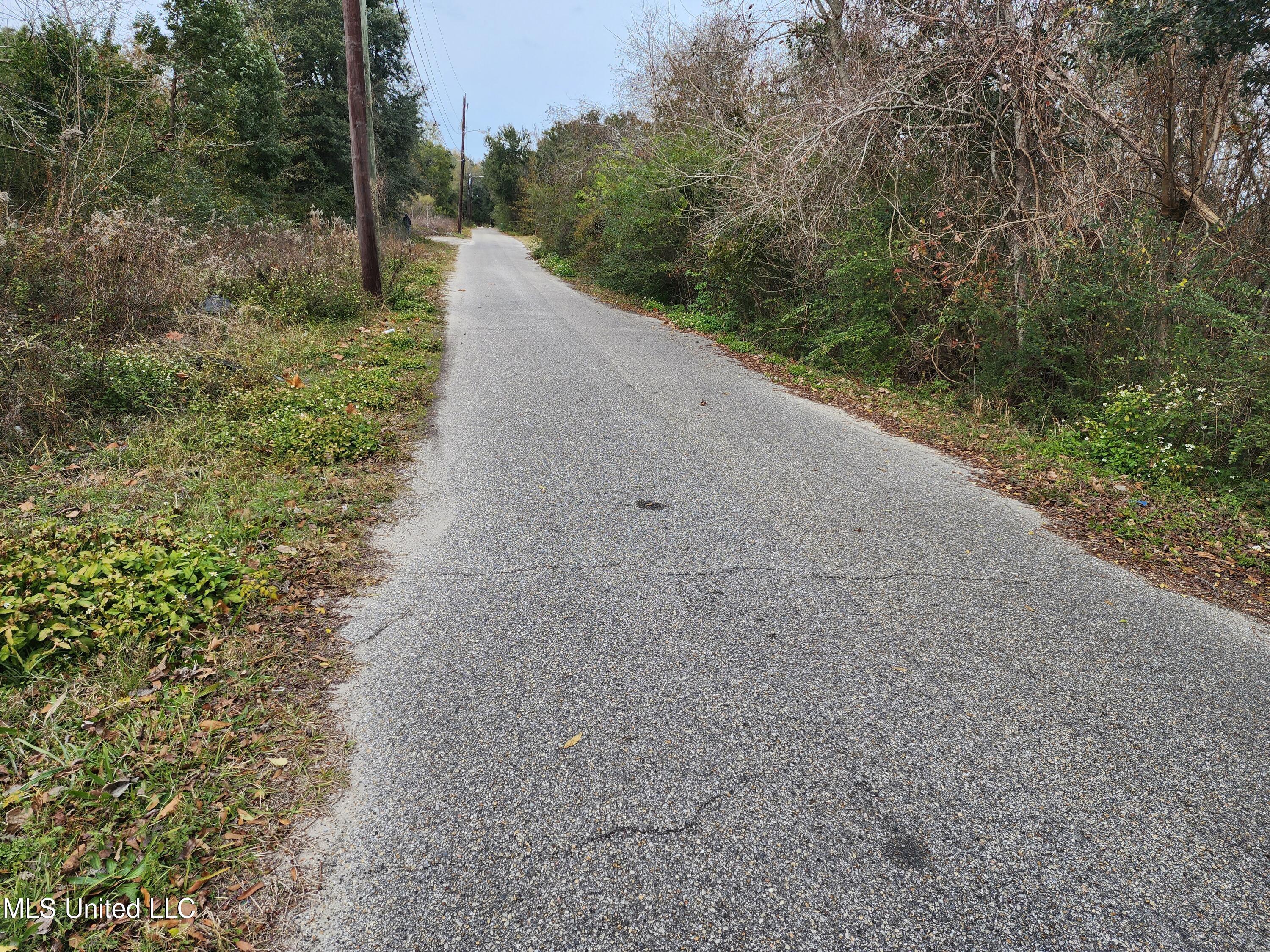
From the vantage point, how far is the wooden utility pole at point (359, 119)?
1030 cm

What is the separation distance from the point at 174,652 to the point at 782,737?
8.33 ft

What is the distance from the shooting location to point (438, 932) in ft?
5.65

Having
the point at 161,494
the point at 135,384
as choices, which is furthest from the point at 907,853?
the point at 135,384

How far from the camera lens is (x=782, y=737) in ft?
8.04

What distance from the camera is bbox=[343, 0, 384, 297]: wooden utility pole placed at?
405 inches

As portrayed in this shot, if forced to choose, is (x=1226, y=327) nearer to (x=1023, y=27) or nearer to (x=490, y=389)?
(x=1023, y=27)

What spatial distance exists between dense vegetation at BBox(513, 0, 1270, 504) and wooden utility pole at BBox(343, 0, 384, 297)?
532 cm

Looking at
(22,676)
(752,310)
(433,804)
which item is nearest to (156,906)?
(433,804)

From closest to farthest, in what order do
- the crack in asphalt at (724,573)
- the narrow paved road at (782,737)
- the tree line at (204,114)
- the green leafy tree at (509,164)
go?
the narrow paved road at (782,737), the crack in asphalt at (724,573), the tree line at (204,114), the green leafy tree at (509,164)

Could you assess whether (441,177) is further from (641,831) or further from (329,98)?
(641,831)

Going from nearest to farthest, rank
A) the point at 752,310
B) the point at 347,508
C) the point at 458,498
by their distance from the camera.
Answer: the point at 347,508 → the point at 458,498 → the point at 752,310

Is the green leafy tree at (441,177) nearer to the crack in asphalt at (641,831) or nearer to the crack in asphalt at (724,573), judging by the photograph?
the crack in asphalt at (724,573)

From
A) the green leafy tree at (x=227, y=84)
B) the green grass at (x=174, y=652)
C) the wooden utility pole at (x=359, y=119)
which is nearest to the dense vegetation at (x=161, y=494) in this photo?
the green grass at (x=174, y=652)

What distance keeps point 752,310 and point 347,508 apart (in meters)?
9.37
